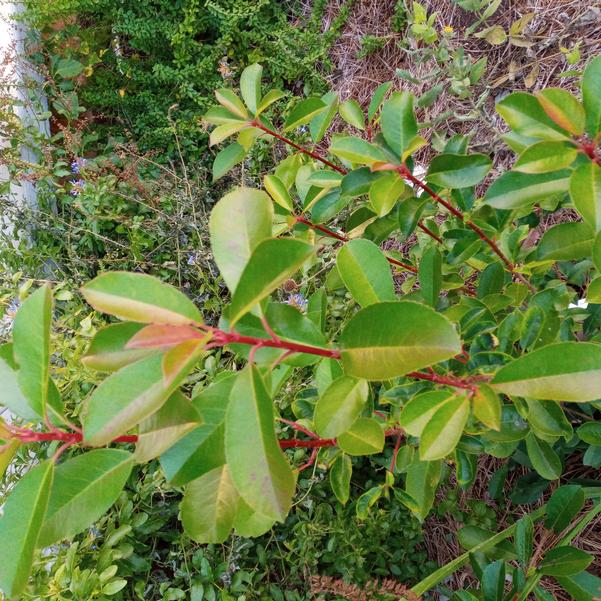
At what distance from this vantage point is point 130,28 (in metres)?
2.19

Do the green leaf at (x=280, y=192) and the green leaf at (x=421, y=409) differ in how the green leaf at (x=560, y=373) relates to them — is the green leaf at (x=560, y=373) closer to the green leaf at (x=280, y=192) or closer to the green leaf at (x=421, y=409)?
the green leaf at (x=421, y=409)

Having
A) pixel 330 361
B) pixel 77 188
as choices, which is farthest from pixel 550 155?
pixel 77 188

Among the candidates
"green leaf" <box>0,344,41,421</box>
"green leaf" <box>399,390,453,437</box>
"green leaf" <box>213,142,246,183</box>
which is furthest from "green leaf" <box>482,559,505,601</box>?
"green leaf" <box>213,142,246,183</box>

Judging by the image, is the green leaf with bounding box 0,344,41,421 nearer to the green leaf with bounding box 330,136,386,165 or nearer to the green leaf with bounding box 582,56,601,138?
the green leaf with bounding box 330,136,386,165

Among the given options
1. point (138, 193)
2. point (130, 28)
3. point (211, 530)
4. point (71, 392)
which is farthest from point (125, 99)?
point (211, 530)

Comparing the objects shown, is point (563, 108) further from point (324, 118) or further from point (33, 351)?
point (33, 351)

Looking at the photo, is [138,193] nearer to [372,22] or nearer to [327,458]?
[372,22]

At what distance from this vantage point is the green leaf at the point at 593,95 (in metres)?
0.60

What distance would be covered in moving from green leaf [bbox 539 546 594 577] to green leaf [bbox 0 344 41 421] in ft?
2.79

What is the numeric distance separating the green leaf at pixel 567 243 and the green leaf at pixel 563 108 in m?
0.23

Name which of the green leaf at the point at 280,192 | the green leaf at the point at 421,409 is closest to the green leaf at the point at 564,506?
the green leaf at the point at 421,409

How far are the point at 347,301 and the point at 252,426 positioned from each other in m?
1.27

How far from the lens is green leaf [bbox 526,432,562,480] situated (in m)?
0.96

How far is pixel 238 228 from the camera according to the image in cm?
54
